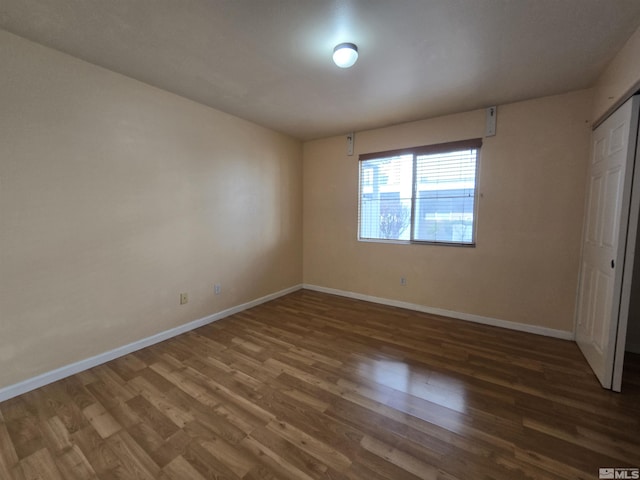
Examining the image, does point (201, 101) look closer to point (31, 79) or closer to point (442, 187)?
point (31, 79)

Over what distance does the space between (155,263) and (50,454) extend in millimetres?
1572

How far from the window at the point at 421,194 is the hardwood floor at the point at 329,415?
139 cm

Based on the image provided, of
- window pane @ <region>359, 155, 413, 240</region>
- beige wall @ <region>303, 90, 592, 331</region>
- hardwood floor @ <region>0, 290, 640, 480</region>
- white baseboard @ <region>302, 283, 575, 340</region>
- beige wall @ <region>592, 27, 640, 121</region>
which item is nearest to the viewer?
hardwood floor @ <region>0, 290, 640, 480</region>

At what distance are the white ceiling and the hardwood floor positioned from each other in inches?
99.4

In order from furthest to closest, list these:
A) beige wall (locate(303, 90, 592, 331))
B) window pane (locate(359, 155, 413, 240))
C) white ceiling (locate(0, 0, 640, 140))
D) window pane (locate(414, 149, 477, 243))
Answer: window pane (locate(359, 155, 413, 240))
window pane (locate(414, 149, 477, 243))
beige wall (locate(303, 90, 592, 331))
white ceiling (locate(0, 0, 640, 140))

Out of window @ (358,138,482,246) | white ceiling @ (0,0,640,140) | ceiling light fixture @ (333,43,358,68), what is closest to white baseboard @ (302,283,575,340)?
window @ (358,138,482,246)

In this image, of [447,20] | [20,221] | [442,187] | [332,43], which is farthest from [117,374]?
[442,187]

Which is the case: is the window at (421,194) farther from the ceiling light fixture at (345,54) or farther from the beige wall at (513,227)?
the ceiling light fixture at (345,54)

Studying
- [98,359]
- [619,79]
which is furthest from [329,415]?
[619,79]

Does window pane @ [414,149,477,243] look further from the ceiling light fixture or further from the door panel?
the ceiling light fixture

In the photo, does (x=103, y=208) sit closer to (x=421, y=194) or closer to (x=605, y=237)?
(x=421, y=194)

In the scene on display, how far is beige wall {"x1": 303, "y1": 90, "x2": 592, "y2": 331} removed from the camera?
108 inches

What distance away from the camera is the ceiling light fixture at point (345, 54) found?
1.92m

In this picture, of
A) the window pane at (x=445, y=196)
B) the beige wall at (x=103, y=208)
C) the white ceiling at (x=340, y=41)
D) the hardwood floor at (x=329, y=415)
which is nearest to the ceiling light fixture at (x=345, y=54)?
the white ceiling at (x=340, y=41)
